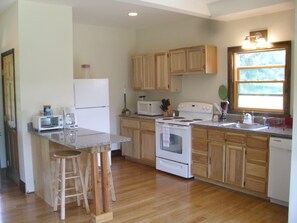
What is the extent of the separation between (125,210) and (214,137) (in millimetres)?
1597

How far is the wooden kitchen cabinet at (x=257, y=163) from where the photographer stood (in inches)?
145

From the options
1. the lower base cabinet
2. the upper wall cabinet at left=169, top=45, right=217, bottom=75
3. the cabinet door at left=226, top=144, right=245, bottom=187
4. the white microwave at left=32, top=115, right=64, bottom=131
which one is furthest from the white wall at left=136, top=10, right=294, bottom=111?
the white microwave at left=32, top=115, right=64, bottom=131

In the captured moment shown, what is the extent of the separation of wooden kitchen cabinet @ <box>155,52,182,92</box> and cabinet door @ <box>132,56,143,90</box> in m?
0.46

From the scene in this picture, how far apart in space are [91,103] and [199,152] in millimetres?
1941

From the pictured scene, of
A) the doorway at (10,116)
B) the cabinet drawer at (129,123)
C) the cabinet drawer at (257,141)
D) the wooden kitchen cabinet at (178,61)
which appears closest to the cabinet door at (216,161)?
the cabinet drawer at (257,141)

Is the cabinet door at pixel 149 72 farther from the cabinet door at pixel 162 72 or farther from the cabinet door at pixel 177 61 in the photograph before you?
the cabinet door at pixel 177 61

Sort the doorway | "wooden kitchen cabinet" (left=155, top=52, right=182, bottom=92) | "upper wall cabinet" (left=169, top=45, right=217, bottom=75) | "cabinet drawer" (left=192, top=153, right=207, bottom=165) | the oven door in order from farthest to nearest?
"wooden kitchen cabinet" (left=155, top=52, right=182, bottom=92) < "upper wall cabinet" (left=169, top=45, right=217, bottom=75) < the oven door < "cabinet drawer" (left=192, top=153, right=207, bottom=165) < the doorway

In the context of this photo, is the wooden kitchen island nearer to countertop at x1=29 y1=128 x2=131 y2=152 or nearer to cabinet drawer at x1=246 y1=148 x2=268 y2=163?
countertop at x1=29 y1=128 x2=131 y2=152

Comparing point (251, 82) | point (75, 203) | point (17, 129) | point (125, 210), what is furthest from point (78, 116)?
point (251, 82)

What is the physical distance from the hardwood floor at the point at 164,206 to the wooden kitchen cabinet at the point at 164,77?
5.51ft

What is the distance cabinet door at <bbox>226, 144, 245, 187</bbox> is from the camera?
3.92 meters

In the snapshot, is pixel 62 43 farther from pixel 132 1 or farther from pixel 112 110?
pixel 112 110

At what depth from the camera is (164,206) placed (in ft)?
12.0

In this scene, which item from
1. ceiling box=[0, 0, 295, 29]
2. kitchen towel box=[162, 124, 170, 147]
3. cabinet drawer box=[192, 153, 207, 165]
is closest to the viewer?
ceiling box=[0, 0, 295, 29]
